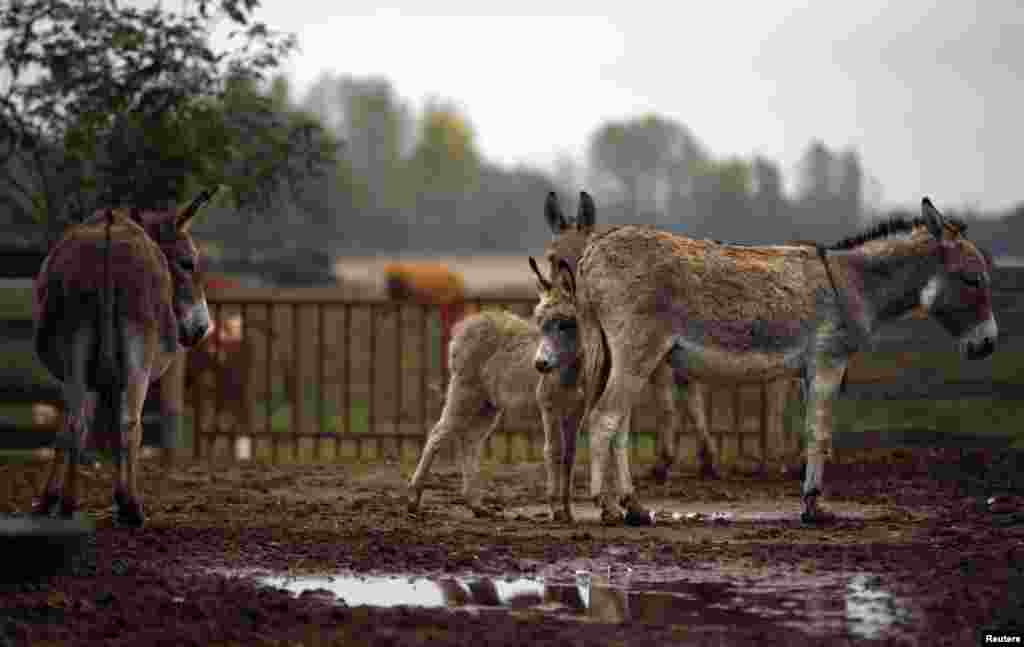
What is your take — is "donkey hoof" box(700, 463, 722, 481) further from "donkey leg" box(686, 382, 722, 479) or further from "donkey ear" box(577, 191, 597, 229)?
"donkey ear" box(577, 191, 597, 229)

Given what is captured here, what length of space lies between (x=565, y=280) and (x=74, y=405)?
11.2ft

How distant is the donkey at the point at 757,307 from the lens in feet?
33.8

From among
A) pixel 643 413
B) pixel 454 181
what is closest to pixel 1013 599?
pixel 643 413

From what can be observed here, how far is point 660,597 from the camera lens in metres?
7.69

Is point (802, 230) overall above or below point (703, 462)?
above

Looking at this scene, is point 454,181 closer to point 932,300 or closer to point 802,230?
point 802,230

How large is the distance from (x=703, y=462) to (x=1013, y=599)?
650cm

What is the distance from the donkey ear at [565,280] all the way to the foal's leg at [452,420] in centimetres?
98

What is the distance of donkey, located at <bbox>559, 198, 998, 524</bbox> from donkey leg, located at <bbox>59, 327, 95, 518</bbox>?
3.27 meters

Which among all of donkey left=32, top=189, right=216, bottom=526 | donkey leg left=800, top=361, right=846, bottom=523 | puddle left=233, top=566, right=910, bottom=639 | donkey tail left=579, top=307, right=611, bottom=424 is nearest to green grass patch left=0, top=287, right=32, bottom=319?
donkey left=32, top=189, right=216, bottom=526

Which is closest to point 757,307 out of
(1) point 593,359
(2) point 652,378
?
(1) point 593,359

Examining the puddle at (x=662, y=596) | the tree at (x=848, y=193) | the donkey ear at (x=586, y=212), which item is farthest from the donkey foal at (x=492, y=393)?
the tree at (x=848, y=193)

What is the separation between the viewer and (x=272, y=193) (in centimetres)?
1617

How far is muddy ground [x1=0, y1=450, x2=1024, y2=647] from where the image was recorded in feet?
22.3
